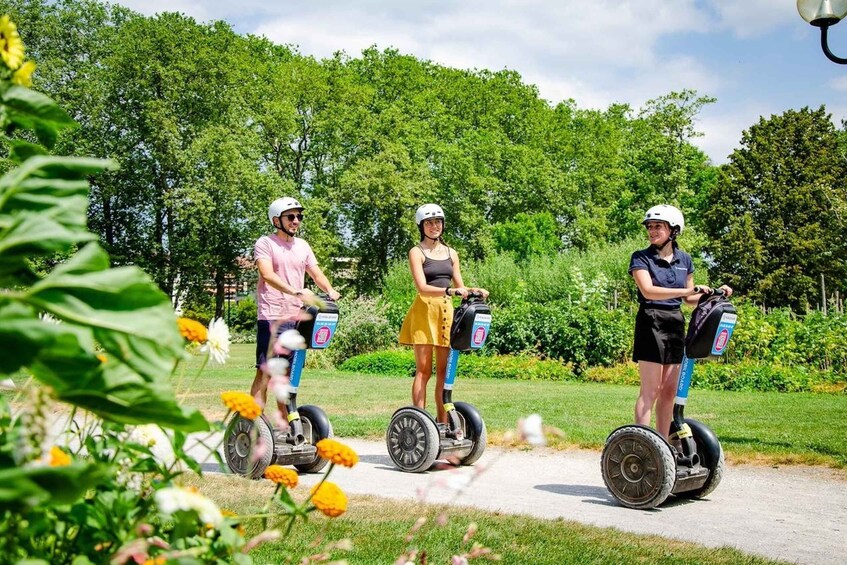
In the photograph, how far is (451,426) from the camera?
6.88m

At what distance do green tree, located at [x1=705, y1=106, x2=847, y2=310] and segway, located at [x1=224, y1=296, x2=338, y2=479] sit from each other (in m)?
30.4

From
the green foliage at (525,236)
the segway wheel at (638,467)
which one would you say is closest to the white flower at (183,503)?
the segway wheel at (638,467)

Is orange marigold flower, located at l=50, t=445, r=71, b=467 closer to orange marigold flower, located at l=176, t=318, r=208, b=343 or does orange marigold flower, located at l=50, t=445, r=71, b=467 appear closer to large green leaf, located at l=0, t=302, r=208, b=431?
large green leaf, located at l=0, t=302, r=208, b=431

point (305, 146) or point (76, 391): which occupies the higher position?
point (305, 146)

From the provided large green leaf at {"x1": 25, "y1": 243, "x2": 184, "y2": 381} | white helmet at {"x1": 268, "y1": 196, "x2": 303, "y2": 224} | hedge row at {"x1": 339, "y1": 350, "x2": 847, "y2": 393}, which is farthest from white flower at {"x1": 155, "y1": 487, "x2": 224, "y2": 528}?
hedge row at {"x1": 339, "y1": 350, "x2": 847, "y2": 393}

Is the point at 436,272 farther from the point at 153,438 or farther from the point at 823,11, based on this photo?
the point at 153,438

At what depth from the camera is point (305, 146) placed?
35812 millimetres

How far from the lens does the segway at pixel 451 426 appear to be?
6.52m

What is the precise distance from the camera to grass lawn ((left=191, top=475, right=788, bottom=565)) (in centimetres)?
407

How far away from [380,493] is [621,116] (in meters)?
43.7

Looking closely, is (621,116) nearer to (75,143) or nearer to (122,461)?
(75,143)

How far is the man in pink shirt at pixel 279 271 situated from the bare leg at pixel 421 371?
1.01 metres

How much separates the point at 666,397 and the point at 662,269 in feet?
2.74

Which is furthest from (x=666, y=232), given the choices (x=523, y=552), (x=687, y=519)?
(x=523, y=552)
